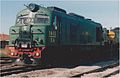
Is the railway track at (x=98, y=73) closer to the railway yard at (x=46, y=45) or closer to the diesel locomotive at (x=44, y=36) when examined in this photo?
the railway yard at (x=46, y=45)

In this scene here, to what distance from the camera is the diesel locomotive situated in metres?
14.8

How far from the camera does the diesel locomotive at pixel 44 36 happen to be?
48.6 feet

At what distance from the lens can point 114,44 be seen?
2956cm

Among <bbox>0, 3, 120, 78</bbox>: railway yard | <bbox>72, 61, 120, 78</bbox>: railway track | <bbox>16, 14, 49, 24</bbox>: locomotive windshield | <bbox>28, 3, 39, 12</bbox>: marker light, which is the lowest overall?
<bbox>72, 61, 120, 78</bbox>: railway track

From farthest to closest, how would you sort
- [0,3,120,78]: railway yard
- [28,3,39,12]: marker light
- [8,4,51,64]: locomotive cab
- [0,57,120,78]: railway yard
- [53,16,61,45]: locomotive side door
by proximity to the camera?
1. [28,3,39,12]: marker light
2. [53,16,61,45]: locomotive side door
3. [8,4,51,64]: locomotive cab
4. [0,3,120,78]: railway yard
5. [0,57,120,78]: railway yard

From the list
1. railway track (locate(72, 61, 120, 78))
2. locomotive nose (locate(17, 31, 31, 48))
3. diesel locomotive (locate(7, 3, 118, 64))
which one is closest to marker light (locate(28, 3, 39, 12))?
diesel locomotive (locate(7, 3, 118, 64))

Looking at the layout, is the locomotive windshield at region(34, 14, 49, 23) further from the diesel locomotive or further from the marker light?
the marker light

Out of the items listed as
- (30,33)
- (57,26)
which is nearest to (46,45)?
(30,33)

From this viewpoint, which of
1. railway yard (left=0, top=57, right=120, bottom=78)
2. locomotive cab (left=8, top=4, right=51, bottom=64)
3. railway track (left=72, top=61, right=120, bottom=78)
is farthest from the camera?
locomotive cab (left=8, top=4, right=51, bottom=64)

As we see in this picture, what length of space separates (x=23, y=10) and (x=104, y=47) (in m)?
11.1

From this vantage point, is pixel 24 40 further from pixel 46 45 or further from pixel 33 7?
pixel 33 7

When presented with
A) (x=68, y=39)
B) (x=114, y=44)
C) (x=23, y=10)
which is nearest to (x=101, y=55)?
(x=114, y=44)

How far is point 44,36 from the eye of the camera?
1484cm

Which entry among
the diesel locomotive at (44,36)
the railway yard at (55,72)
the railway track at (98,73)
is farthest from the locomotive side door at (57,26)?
the railway track at (98,73)
